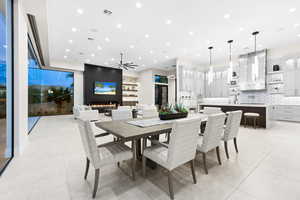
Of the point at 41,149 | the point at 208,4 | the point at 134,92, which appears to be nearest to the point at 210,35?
the point at 208,4

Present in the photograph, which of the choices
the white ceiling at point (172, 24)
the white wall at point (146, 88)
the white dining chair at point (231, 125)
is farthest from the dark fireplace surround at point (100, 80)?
the white dining chair at point (231, 125)

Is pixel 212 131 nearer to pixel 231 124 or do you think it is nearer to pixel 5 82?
pixel 231 124

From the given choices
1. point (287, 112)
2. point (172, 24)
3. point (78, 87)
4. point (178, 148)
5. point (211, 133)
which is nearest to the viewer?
point (178, 148)

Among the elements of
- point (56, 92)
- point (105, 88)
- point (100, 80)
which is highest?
point (100, 80)

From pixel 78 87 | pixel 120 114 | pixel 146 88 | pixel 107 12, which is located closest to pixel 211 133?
pixel 120 114

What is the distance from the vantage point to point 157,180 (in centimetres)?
185

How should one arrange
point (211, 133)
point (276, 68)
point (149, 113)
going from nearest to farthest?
point (211, 133) → point (149, 113) → point (276, 68)

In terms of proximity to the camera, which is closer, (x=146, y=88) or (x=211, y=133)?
(x=211, y=133)

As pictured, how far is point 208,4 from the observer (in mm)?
3244

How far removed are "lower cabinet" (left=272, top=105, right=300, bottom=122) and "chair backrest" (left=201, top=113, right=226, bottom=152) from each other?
6.36m

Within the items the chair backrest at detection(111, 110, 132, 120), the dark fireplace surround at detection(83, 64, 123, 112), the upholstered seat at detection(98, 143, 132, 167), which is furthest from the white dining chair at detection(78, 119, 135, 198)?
the dark fireplace surround at detection(83, 64, 123, 112)

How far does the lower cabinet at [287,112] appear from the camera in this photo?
5.98 meters

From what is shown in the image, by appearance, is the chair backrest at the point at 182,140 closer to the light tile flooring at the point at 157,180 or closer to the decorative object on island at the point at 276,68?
the light tile flooring at the point at 157,180

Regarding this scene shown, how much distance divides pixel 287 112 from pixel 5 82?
989 centimetres
